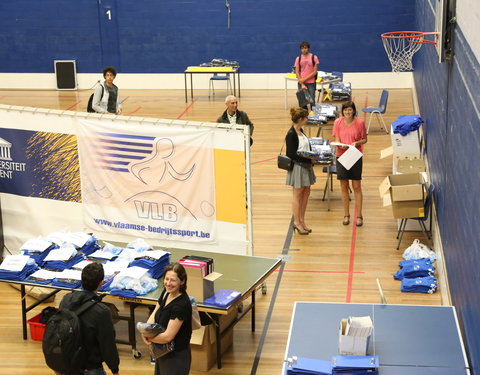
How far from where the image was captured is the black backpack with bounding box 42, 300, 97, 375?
542 cm

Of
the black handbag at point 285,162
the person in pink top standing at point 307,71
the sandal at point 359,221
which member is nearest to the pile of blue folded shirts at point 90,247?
the black handbag at point 285,162

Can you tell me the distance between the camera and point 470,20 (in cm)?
618

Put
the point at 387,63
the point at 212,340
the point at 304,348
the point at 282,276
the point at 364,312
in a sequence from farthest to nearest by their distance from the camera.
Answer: the point at 387,63
the point at 282,276
the point at 212,340
the point at 364,312
the point at 304,348

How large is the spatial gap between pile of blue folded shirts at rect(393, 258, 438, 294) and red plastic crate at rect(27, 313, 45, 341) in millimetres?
4037

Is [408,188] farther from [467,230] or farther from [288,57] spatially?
[288,57]

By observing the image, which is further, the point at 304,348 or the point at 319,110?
the point at 319,110

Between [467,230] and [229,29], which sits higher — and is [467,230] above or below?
below

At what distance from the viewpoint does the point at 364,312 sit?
6.51m

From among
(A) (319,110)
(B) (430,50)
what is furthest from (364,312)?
(A) (319,110)

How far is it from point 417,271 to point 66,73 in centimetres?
1615

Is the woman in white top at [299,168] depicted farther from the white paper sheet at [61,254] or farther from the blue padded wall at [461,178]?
the white paper sheet at [61,254]

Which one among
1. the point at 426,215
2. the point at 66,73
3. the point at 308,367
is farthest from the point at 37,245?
the point at 66,73

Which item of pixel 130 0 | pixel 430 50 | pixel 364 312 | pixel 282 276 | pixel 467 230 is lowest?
pixel 282 276

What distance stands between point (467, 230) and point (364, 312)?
108 cm
